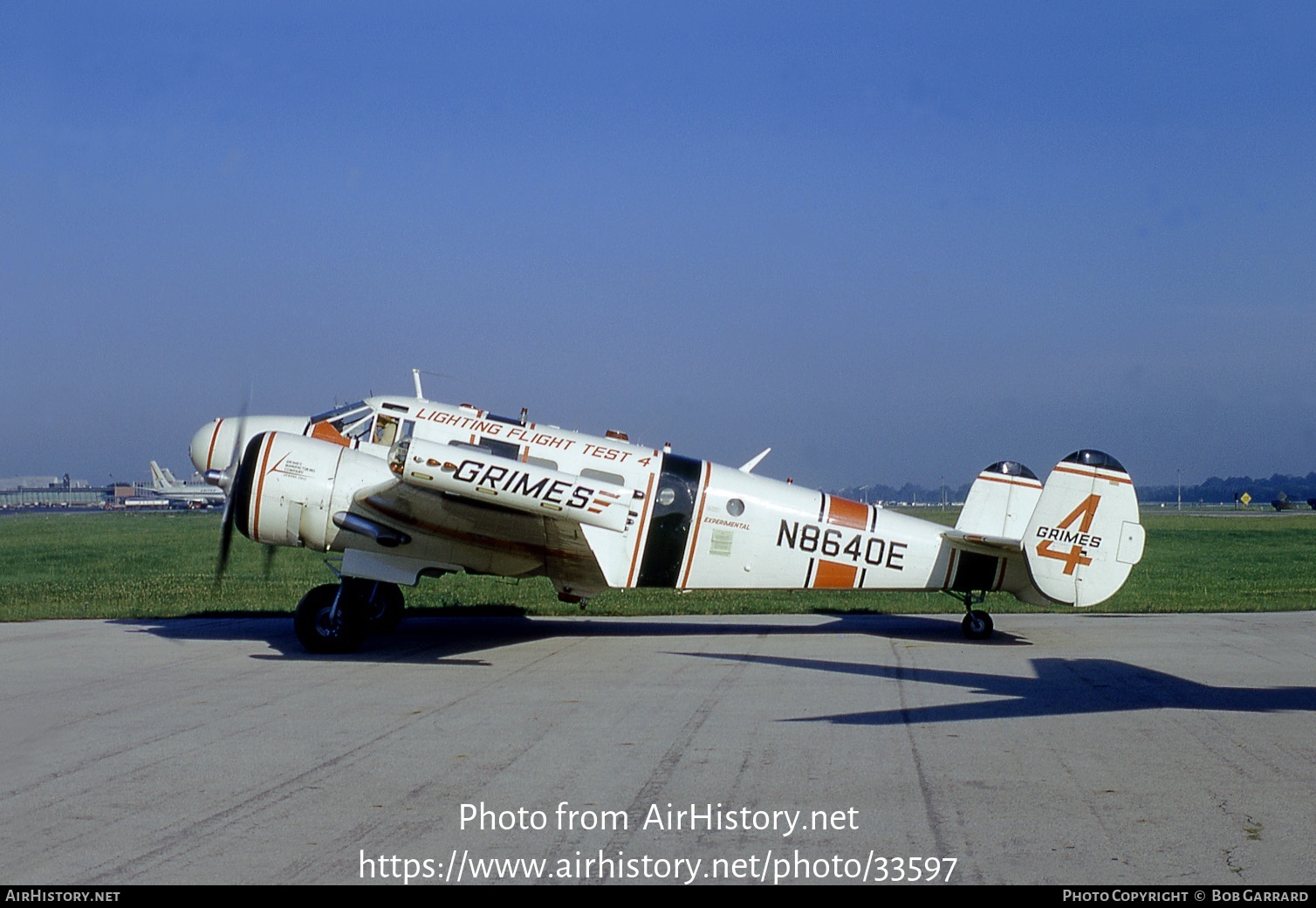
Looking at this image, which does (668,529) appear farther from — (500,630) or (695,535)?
(500,630)

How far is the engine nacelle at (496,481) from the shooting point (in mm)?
13008

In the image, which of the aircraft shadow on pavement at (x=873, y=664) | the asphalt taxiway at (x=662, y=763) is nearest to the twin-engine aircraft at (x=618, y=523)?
the aircraft shadow on pavement at (x=873, y=664)

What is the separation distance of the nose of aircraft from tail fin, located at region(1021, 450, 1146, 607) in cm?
1037

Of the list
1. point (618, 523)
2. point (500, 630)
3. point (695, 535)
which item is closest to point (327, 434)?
point (500, 630)

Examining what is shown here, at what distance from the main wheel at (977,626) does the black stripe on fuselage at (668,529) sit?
4266 millimetres

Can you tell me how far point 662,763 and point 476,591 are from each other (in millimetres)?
16564

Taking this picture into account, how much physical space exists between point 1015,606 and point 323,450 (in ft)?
43.0

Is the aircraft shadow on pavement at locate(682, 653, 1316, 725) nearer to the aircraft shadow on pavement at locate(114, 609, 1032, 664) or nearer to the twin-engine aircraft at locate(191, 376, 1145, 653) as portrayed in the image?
the twin-engine aircraft at locate(191, 376, 1145, 653)

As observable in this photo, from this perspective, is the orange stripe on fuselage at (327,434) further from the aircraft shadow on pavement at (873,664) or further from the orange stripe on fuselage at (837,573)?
the orange stripe on fuselage at (837,573)

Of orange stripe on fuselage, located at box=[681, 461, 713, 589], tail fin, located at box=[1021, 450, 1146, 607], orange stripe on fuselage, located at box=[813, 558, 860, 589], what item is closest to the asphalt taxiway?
tail fin, located at box=[1021, 450, 1146, 607]

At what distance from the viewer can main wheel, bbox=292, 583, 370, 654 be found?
1454cm

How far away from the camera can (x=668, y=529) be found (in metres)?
15.5

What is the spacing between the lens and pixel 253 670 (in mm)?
13125

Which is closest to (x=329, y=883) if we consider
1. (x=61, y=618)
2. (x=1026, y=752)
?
(x=1026, y=752)
